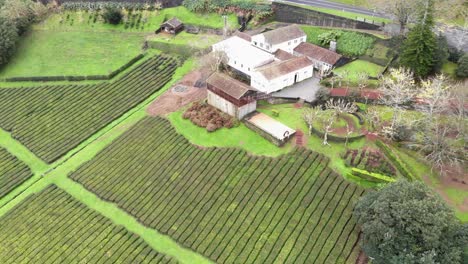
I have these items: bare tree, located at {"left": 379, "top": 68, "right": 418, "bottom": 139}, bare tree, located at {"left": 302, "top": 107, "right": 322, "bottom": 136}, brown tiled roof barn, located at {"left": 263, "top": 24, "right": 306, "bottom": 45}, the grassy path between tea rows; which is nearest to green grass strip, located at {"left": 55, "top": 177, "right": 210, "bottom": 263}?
the grassy path between tea rows

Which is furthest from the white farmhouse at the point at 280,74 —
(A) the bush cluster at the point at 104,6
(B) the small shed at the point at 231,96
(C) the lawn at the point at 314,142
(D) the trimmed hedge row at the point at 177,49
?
(A) the bush cluster at the point at 104,6

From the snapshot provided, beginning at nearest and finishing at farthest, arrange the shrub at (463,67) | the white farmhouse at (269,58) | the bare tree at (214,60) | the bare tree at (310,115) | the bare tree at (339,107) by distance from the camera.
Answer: the bare tree at (310,115), the bare tree at (339,107), the shrub at (463,67), the white farmhouse at (269,58), the bare tree at (214,60)

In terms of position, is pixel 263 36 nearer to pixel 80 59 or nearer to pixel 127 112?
pixel 127 112

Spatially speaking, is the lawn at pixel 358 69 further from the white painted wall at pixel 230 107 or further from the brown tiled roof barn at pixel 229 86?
the brown tiled roof barn at pixel 229 86

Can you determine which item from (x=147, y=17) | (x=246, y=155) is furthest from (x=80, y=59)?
(x=246, y=155)

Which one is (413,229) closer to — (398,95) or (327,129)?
(327,129)

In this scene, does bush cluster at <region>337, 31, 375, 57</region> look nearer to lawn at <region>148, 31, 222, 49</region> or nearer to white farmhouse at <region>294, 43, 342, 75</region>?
white farmhouse at <region>294, 43, 342, 75</region>

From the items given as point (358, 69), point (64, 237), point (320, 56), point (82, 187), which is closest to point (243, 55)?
point (320, 56)
